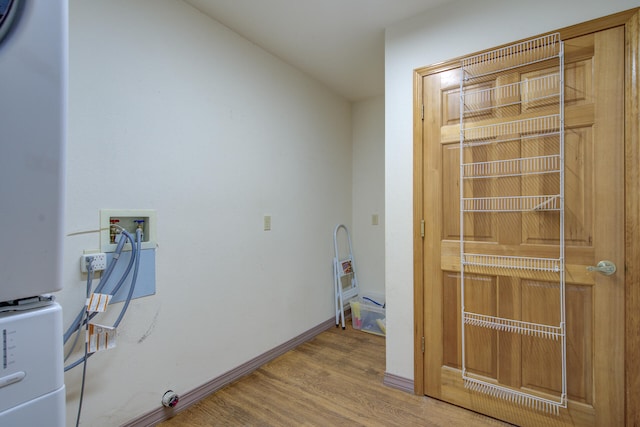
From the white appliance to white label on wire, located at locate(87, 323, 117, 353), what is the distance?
0.88 meters

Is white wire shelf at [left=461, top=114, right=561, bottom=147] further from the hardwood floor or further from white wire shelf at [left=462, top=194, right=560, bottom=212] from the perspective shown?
the hardwood floor

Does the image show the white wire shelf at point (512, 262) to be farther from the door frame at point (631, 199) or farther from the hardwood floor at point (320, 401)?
the hardwood floor at point (320, 401)

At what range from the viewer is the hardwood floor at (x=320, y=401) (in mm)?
1679

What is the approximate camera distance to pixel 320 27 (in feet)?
6.85

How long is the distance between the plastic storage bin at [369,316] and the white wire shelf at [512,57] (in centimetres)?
214

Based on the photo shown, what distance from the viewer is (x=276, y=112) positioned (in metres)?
2.47

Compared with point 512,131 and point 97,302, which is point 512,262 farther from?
point 97,302

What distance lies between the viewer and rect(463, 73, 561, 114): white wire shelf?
154 centimetres

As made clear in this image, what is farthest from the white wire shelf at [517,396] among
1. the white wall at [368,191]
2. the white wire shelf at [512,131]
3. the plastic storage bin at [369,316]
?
the white wall at [368,191]

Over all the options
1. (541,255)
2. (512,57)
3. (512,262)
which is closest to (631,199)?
(541,255)

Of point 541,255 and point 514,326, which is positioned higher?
point 541,255

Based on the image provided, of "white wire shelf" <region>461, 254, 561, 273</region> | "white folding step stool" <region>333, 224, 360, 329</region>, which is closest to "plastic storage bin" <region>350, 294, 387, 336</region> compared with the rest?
"white folding step stool" <region>333, 224, 360, 329</region>

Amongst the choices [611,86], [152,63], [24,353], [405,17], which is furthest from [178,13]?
[611,86]

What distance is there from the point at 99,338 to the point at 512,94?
2476mm
